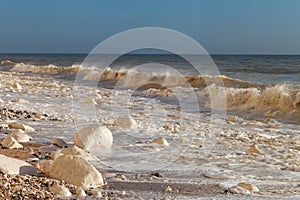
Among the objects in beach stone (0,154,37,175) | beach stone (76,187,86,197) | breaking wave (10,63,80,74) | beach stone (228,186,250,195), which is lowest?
breaking wave (10,63,80,74)

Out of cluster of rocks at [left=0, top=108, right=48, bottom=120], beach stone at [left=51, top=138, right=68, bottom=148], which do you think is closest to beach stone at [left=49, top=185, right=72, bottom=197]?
beach stone at [left=51, top=138, right=68, bottom=148]

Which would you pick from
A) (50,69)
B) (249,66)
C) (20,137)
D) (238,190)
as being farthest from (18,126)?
(249,66)

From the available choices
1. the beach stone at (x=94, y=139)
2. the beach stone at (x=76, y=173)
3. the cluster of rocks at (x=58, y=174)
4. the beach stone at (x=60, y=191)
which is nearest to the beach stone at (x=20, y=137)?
the beach stone at (x=94, y=139)

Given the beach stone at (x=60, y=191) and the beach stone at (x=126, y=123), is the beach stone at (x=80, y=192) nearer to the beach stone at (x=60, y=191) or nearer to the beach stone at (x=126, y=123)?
the beach stone at (x=60, y=191)

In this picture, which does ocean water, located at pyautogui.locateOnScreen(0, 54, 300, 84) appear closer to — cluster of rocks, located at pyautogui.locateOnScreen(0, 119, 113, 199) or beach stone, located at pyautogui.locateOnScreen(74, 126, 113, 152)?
beach stone, located at pyautogui.locateOnScreen(74, 126, 113, 152)

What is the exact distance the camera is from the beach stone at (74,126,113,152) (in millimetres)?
4684

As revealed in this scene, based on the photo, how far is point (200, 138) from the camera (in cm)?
598

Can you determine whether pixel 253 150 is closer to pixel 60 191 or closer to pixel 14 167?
pixel 60 191

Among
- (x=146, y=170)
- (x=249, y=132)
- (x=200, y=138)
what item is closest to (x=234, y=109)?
(x=249, y=132)

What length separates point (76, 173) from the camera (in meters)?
3.29

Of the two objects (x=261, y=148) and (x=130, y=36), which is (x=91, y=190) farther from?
(x=261, y=148)

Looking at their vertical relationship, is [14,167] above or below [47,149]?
above

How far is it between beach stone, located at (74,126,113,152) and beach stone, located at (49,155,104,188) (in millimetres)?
1232

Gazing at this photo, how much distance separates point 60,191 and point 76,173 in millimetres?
292
